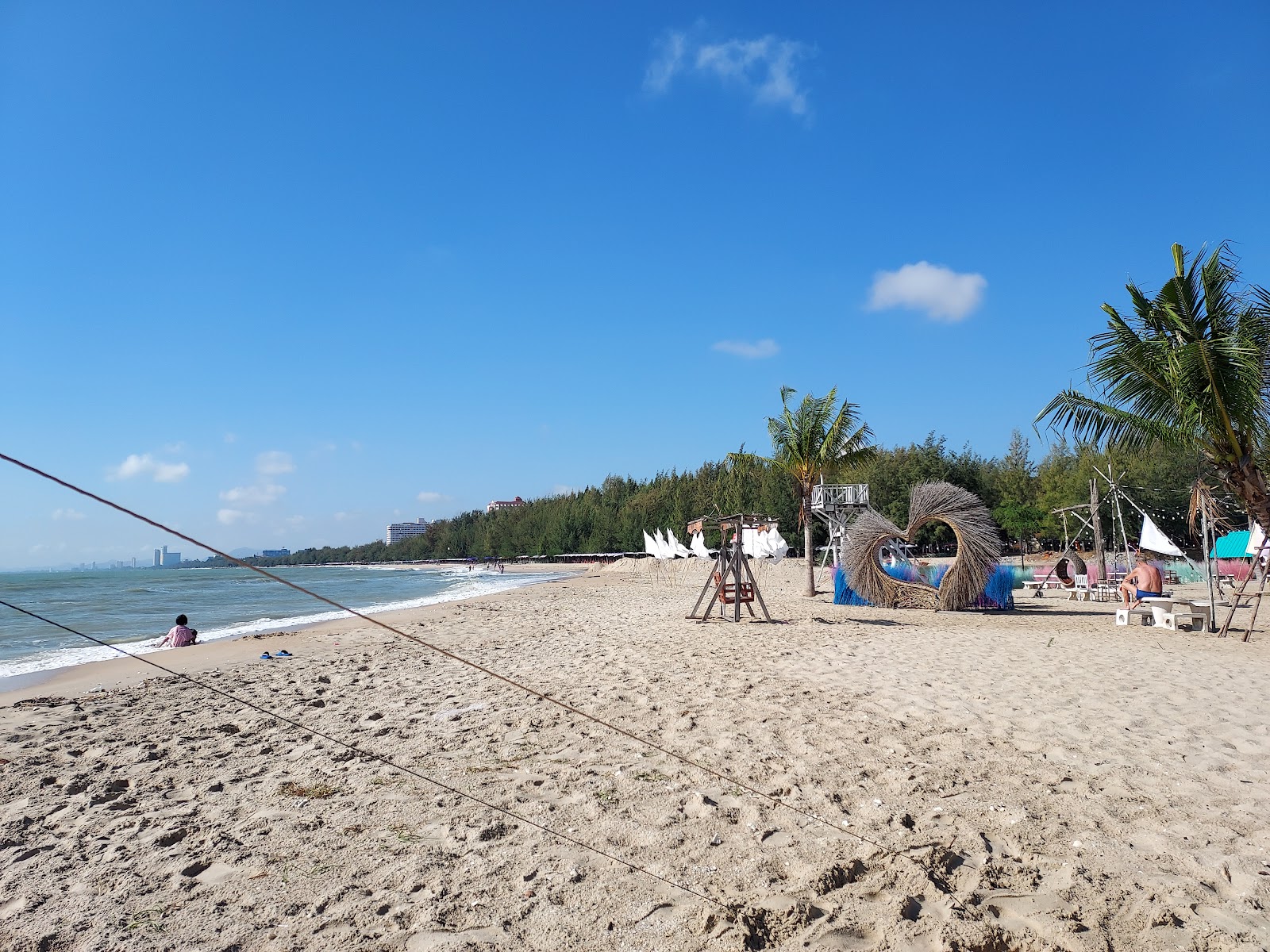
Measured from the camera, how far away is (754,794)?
4.10m

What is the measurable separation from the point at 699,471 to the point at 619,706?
7075 cm

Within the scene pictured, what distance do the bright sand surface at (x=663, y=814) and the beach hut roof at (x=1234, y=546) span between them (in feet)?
65.4

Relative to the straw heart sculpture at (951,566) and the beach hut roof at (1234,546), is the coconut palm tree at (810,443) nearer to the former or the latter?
the straw heart sculpture at (951,566)

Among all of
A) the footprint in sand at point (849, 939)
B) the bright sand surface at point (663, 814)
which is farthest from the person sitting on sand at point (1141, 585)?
the footprint in sand at point (849, 939)

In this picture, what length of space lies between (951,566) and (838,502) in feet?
28.8

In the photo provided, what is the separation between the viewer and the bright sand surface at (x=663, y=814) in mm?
2861

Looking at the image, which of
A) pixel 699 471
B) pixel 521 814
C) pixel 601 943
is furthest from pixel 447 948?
pixel 699 471

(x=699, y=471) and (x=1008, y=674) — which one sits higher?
(x=699, y=471)

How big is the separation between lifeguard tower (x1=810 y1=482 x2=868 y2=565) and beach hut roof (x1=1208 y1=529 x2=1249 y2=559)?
1084 centimetres

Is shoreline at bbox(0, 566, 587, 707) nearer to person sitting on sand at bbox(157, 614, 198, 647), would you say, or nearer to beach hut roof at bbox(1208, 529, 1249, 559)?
person sitting on sand at bbox(157, 614, 198, 647)

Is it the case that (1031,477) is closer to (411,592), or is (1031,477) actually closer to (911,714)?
(411,592)

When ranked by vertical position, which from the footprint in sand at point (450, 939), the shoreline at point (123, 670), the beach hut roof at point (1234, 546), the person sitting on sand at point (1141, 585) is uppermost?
the beach hut roof at point (1234, 546)

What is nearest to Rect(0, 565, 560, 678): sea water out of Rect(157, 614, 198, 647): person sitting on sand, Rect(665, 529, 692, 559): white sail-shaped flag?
Rect(157, 614, 198, 647): person sitting on sand

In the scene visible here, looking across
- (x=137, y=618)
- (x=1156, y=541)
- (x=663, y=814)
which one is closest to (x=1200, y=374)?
(x=663, y=814)
